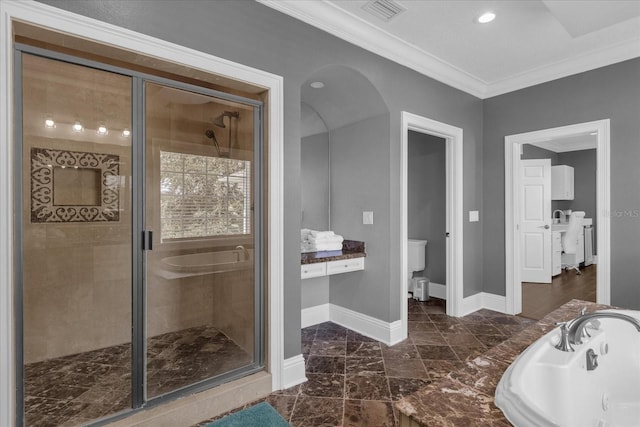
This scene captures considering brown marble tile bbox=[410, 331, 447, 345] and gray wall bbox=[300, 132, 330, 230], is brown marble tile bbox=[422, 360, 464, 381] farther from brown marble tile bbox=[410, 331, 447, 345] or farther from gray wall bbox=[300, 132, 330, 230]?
gray wall bbox=[300, 132, 330, 230]

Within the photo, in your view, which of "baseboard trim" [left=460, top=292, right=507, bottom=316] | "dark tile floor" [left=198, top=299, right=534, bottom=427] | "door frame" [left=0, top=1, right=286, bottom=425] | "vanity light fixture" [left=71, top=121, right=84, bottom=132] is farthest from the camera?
"baseboard trim" [left=460, top=292, right=507, bottom=316]

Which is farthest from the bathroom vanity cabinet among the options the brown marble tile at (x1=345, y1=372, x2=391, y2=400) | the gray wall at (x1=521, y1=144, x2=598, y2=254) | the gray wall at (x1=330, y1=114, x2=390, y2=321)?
the gray wall at (x1=521, y1=144, x2=598, y2=254)

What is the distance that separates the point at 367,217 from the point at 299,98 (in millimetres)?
1374

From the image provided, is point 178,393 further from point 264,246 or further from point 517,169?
point 517,169

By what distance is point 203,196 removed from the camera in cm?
215

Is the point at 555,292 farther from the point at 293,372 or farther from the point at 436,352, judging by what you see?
the point at 293,372

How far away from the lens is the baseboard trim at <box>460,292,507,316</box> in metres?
3.86

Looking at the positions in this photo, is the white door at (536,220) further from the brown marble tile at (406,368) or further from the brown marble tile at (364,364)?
the brown marble tile at (364,364)

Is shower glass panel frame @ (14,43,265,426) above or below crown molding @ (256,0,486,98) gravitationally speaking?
below

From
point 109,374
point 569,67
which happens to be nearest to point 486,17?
point 569,67

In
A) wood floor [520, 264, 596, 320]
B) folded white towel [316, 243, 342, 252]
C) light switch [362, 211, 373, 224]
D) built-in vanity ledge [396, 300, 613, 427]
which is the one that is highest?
light switch [362, 211, 373, 224]

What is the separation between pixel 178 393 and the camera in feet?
Result: 6.46

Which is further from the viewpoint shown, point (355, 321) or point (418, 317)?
point (418, 317)

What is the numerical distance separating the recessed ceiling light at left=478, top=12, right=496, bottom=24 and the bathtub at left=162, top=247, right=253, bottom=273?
8.18 feet
